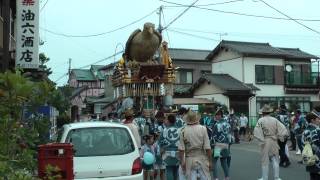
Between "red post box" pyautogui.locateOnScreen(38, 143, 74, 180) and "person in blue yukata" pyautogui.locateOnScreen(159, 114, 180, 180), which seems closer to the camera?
"red post box" pyautogui.locateOnScreen(38, 143, 74, 180)

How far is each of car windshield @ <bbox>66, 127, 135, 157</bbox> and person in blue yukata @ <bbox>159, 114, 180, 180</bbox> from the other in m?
2.19

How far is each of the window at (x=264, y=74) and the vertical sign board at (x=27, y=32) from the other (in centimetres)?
3119

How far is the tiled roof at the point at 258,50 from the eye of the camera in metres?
43.7

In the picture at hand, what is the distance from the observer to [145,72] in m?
22.6

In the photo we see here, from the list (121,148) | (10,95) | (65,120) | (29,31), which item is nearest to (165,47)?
(65,120)

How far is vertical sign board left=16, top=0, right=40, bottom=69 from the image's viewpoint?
14.8 metres

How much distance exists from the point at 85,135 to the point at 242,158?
11.7 metres

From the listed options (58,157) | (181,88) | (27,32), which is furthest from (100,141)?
(181,88)

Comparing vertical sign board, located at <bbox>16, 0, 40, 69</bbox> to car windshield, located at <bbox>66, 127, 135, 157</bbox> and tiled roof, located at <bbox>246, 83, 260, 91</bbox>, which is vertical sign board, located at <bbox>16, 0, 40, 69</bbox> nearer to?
car windshield, located at <bbox>66, 127, 135, 157</bbox>

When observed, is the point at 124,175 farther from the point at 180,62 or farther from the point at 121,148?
the point at 180,62

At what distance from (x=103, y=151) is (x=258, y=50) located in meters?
37.2

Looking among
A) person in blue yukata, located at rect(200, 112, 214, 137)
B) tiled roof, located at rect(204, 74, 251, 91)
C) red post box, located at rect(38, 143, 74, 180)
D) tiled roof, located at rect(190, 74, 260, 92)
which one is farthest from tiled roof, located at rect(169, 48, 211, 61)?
red post box, located at rect(38, 143, 74, 180)

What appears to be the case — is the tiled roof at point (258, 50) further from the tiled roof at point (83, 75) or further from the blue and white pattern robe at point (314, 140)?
the blue and white pattern robe at point (314, 140)

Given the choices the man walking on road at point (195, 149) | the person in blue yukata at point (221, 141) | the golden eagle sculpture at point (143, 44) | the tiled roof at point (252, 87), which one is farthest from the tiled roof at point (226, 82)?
the man walking on road at point (195, 149)
